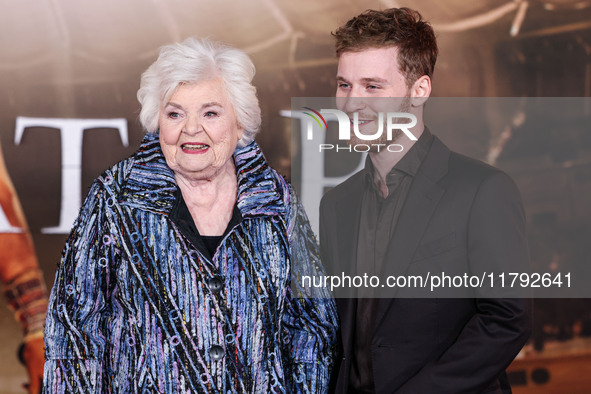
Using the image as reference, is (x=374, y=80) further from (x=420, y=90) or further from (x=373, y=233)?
(x=373, y=233)

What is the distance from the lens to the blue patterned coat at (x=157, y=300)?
6.25 ft

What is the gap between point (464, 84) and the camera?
10.3ft

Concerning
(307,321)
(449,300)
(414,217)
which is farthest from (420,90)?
(307,321)

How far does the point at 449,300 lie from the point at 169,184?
91 centimetres

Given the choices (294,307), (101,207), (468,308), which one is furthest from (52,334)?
(468,308)

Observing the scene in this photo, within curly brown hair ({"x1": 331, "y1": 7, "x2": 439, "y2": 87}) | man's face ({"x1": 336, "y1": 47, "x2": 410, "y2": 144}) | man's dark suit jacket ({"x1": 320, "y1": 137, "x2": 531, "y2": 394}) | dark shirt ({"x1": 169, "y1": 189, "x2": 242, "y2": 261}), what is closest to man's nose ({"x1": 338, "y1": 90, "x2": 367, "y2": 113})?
man's face ({"x1": 336, "y1": 47, "x2": 410, "y2": 144})

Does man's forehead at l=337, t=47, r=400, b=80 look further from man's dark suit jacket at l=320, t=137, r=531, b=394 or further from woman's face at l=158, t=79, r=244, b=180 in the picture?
woman's face at l=158, t=79, r=244, b=180

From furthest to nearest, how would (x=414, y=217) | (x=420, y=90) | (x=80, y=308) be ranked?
(x=420, y=90), (x=414, y=217), (x=80, y=308)

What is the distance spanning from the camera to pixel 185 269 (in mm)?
1928

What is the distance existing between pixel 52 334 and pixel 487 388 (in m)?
1.29

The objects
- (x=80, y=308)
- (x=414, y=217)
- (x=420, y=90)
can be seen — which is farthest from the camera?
(x=420, y=90)

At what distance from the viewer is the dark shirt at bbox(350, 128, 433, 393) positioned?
2.03 m

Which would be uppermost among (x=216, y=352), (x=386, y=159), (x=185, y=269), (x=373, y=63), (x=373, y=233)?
(x=373, y=63)

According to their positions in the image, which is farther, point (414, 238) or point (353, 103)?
point (353, 103)
